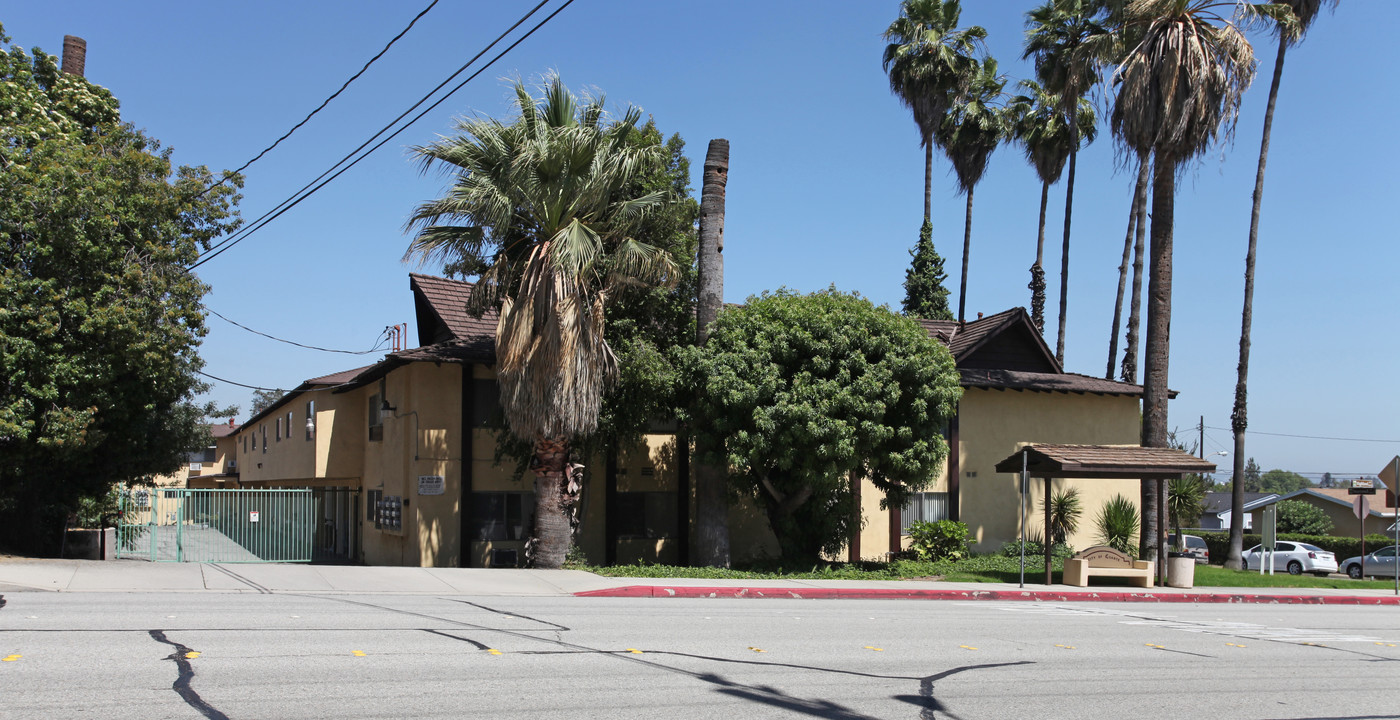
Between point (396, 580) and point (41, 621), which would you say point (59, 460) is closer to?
point (396, 580)

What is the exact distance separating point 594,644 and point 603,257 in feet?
34.8

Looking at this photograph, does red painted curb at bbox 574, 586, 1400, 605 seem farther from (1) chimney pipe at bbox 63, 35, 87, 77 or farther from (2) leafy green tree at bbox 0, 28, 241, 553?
(1) chimney pipe at bbox 63, 35, 87, 77

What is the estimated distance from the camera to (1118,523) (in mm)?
25734

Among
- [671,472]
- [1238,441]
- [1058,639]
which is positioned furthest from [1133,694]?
[1238,441]

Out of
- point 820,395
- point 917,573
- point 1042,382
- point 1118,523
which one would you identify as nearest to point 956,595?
point 917,573

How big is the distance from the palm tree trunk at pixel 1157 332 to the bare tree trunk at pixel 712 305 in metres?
9.16

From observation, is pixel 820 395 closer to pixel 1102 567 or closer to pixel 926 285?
pixel 1102 567

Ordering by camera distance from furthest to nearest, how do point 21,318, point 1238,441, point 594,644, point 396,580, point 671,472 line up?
point 1238,441
point 671,472
point 21,318
point 396,580
point 594,644

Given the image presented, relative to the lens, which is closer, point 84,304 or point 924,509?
point 84,304

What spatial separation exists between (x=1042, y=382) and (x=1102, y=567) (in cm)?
686

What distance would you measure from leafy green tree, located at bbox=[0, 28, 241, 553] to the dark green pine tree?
25.6m

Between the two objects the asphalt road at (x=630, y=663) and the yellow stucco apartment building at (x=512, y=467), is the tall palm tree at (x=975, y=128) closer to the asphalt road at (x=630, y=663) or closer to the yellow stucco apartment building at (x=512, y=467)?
the yellow stucco apartment building at (x=512, y=467)

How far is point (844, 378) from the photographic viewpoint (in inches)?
778

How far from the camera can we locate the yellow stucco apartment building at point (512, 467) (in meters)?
22.0
